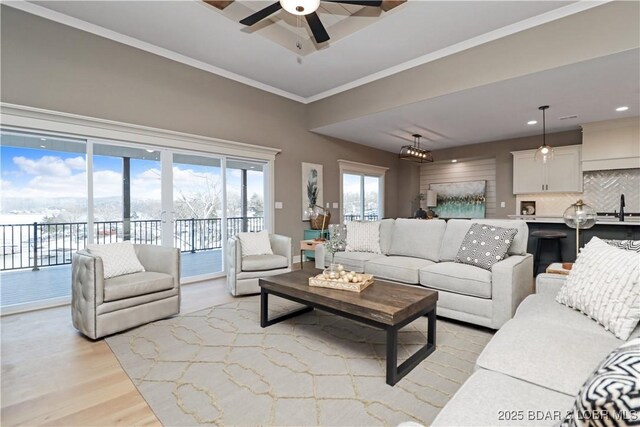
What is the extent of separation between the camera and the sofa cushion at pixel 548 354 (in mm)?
1161

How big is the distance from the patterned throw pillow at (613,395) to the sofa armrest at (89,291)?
9.98 feet

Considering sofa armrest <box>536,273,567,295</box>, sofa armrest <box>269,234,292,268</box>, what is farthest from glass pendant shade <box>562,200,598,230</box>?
sofa armrest <box>269,234,292,268</box>

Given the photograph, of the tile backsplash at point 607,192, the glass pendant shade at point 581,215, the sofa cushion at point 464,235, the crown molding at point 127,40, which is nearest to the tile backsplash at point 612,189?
the tile backsplash at point 607,192

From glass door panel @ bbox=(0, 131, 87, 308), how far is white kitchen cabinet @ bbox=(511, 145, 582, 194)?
7.76m

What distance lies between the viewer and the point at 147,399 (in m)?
1.79

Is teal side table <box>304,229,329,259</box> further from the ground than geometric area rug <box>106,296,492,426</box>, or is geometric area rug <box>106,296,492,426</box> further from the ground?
teal side table <box>304,229,329,259</box>

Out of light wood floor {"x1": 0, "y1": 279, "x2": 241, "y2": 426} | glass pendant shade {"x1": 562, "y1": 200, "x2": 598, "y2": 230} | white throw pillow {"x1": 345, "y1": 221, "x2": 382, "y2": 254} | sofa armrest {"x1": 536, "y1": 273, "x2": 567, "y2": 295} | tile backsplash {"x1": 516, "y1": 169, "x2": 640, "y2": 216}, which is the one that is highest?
tile backsplash {"x1": 516, "y1": 169, "x2": 640, "y2": 216}

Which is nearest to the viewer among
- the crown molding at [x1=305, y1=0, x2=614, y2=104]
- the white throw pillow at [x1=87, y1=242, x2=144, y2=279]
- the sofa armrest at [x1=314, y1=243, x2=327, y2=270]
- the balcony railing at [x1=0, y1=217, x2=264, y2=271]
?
the white throw pillow at [x1=87, y1=242, x2=144, y2=279]

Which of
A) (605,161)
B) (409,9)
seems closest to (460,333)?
(409,9)

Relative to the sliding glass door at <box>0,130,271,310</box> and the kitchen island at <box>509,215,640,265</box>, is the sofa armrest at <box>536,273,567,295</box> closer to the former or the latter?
the kitchen island at <box>509,215,640,265</box>

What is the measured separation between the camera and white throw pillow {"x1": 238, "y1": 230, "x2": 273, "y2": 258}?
4043mm

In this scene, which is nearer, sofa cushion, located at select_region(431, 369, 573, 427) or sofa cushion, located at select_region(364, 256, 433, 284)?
sofa cushion, located at select_region(431, 369, 573, 427)

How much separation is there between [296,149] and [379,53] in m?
2.39

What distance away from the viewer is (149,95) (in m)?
4.07
